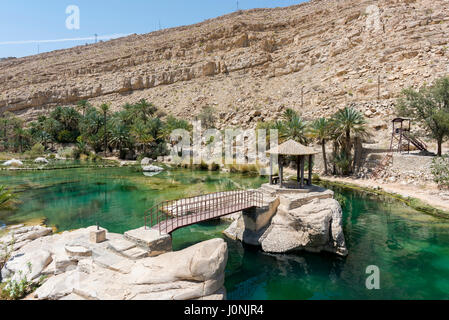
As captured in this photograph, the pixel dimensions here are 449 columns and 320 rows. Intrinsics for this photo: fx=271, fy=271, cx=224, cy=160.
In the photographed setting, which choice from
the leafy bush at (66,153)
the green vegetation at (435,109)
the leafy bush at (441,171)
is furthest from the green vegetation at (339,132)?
the leafy bush at (66,153)

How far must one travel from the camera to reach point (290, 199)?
12.1m

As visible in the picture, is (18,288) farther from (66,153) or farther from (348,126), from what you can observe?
(66,153)

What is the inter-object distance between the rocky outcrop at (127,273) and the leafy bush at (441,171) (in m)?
18.2

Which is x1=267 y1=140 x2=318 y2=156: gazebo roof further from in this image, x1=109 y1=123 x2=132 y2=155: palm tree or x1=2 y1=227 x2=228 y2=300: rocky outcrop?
x1=109 y1=123 x2=132 y2=155: palm tree

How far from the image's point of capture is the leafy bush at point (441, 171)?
18141 millimetres

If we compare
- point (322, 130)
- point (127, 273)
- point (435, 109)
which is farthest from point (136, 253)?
point (435, 109)

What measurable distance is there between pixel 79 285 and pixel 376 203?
699 inches

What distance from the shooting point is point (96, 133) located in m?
48.3

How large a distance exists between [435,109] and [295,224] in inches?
731

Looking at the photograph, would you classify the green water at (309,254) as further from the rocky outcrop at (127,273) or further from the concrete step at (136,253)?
the concrete step at (136,253)

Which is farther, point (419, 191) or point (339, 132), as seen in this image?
point (339, 132)

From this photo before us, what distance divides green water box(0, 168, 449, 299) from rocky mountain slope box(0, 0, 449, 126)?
67.1 feet

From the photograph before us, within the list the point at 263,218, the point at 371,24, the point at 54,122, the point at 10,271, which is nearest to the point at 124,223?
the point at 10,271
